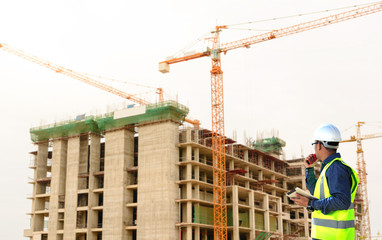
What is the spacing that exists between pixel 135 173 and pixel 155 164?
663 centimetres

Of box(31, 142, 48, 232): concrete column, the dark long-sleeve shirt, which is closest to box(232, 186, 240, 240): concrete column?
box(31, 142, 48, 232): concrete column

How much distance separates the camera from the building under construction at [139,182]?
2736 inches

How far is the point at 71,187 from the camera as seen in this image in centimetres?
7888

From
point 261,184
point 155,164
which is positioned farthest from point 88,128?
point 261,184

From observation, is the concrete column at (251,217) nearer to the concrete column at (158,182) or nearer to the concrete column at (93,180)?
the concrete column at (158,182)

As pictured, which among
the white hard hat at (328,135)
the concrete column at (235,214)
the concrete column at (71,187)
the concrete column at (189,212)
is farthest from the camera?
the concrete column at (71,187)

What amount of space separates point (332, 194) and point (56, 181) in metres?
79.6

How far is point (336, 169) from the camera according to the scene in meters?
5.95

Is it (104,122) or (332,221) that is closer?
(332,221)

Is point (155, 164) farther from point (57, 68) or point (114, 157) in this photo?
point (57, 68)

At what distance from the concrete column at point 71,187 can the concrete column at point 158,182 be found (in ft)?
42.1

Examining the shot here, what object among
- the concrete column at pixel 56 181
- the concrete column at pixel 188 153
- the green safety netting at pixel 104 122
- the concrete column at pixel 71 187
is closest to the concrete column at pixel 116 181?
the green safety netting at pixel 104 122

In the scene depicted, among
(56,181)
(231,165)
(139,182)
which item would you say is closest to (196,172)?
(139,182)

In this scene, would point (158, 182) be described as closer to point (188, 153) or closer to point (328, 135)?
point (188, 153)
